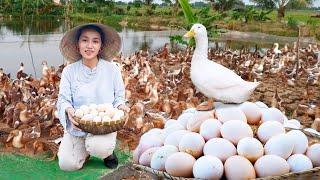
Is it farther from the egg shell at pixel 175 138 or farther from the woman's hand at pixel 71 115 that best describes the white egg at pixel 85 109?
the egg shell at pixel 175 138

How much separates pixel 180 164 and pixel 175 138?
22 centimetres

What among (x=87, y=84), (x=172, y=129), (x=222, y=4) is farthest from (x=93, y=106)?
(x=222, y=4)

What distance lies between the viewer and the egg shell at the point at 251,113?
2402 millimetres

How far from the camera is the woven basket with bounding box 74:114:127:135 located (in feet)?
13.5

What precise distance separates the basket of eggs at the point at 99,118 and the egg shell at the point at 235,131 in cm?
204

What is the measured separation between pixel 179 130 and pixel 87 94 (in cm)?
225

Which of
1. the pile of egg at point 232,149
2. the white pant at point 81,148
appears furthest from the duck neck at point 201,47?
the white pant at point 81,148

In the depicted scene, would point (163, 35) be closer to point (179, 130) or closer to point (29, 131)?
point (29, 131)

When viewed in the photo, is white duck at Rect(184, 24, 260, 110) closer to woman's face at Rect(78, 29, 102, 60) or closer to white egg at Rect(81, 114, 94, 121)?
white egg at Rect(81, 114, 94, 121)

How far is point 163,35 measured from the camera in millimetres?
26172

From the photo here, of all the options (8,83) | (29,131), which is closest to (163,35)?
(8,83)

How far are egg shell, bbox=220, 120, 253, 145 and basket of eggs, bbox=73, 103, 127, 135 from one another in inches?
80.2

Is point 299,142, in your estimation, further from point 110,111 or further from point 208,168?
point 110,111

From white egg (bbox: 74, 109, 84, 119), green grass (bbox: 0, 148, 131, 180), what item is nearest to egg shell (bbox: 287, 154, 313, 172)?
white egg (bbox: 74, 109, 84, 119)
